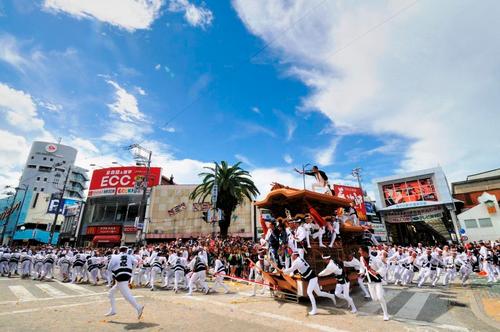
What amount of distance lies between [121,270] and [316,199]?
23.7 feet

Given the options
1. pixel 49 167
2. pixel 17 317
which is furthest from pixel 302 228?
pixel 49 167

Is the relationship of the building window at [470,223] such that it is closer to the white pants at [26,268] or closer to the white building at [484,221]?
the white building at [484,221]

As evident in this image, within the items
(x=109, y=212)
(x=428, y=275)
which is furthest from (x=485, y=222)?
(x=109, y=212)

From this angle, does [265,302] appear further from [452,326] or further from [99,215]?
[99,215]

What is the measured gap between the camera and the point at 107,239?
37906 millimetres

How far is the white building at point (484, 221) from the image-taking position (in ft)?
93.1

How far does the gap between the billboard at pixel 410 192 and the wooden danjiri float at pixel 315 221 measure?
27.5m

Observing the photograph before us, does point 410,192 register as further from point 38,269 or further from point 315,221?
point 38,269

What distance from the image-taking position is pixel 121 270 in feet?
22.7

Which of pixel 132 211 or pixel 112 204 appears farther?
pixel 112 204

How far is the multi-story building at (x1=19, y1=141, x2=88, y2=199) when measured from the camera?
67.6 metres

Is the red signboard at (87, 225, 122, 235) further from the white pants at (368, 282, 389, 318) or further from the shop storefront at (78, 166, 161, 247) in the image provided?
the white pants at (368, 282, 389, 318)

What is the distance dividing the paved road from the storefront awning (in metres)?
30.3

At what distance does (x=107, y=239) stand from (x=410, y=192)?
4590 centimetres
